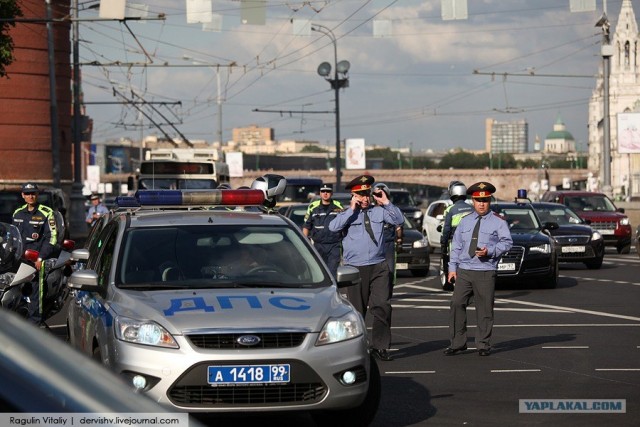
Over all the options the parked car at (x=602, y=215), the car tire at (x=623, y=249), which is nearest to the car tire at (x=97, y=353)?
the parked car at (x=602, y=215)

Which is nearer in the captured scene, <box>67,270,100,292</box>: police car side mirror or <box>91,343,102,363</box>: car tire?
<box>91,343,102,363</box>: car tire

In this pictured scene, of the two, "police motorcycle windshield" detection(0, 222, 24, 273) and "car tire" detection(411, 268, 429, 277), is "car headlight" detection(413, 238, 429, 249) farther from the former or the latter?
"police motorcycle windshield" detection(0, 222, 24, 273)

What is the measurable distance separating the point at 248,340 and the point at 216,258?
4.85 feet

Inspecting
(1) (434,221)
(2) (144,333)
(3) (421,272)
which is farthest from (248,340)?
(1) (434,221)

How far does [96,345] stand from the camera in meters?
8.63

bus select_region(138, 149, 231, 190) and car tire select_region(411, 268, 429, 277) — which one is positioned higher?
bus select_region(138, 149, 231, 190)

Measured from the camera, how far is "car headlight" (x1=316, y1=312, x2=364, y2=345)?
26.5 feet

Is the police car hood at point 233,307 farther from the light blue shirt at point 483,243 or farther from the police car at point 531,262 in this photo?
the police car at point 531,262

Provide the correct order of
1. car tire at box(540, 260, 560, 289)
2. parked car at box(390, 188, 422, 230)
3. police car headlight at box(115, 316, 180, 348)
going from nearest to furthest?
police car headlight at box(115, 316, 180, 348) < car tire at box(540, 260, 560, 289) < parked car at box(390, 188, 422, 230)

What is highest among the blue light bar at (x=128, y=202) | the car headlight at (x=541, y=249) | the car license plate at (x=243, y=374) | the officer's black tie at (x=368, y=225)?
the blue light bar at (x=128, y=202)

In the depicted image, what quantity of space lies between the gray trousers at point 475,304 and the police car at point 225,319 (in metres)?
3.79

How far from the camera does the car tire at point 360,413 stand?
8.31m

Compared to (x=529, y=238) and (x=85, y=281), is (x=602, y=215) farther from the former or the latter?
(x=85, y=281)

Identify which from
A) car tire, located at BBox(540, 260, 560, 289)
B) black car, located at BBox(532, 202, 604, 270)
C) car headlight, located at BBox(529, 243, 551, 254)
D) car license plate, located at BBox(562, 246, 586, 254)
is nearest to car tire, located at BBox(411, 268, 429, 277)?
black car, located at BBox(532, 202, 604, 270)
